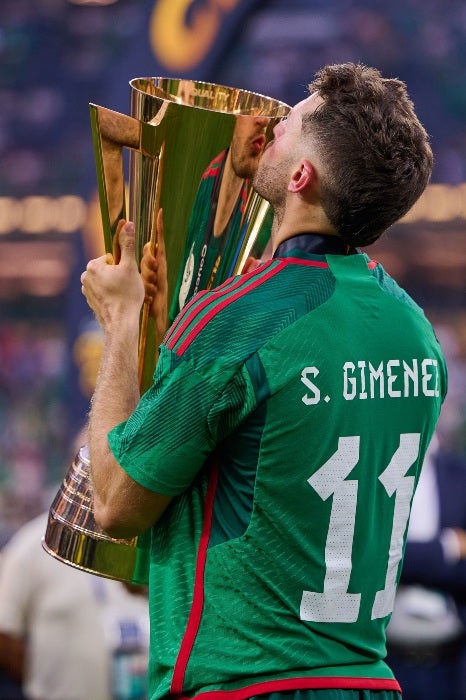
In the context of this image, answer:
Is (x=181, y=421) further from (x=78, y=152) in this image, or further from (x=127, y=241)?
(x=78, y=152)

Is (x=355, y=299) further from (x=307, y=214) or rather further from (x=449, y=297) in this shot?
(x=449, y=297)

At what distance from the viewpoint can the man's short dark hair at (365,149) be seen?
1410mm

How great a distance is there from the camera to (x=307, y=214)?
147cm

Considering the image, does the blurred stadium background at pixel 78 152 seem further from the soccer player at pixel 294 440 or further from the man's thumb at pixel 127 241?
the soccer player at pixel 294 440

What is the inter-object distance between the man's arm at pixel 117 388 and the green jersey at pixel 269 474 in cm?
3

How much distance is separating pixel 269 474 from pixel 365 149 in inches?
15.9

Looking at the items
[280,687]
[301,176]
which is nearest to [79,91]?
[301,176]

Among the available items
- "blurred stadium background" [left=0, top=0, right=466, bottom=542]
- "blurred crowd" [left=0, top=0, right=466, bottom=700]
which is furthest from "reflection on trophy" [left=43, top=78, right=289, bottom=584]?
"blurred stadium background" [left=0, top=0, right=466, bottom=542]

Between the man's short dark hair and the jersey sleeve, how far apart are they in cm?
26

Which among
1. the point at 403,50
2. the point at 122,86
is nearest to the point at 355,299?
the point at 122,86

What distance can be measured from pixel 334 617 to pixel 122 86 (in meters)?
3.67

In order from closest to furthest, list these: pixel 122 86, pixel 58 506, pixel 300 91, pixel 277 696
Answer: pixel 277 696 → pixel 58 506 → pixel 122 86 → pixel 300 91

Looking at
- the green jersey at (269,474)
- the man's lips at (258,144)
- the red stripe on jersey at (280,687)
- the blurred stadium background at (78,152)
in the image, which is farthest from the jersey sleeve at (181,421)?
the blurred stadium background at (78,152)

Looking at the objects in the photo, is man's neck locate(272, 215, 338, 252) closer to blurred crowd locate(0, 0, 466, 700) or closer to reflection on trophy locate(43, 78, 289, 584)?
reflection on trophy locate(43, 78, 289, 584)
